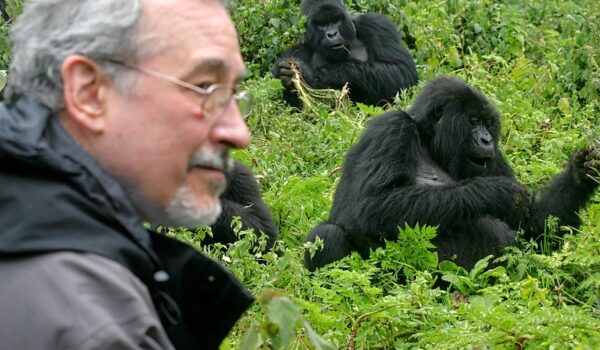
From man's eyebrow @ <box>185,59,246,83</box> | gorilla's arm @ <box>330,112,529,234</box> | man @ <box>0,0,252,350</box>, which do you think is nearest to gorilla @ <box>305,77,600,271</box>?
gorilla's arm @ <box>330,112,529,234</box>

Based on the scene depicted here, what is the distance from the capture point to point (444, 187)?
609 centimetres

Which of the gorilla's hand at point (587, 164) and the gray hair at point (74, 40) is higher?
the gray hair at point (74, 40)

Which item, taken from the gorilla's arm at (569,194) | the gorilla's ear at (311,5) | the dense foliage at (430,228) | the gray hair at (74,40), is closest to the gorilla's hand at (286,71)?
the dense foliage at (430,228)

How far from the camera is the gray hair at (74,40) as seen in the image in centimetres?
186

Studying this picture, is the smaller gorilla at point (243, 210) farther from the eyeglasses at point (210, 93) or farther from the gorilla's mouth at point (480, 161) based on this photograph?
the eyeglasses at point (210, 93)

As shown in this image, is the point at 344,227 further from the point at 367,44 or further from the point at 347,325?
the point at 367,44

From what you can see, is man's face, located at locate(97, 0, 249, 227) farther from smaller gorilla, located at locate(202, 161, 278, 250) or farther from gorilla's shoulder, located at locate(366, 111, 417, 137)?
smaller gorilla, located at locate(202, 161, 278, 250)

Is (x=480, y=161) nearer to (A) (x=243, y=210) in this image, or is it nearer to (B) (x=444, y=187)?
(B) (x=444, y=187)

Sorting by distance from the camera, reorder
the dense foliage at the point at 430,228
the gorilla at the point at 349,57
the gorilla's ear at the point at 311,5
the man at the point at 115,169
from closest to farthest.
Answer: the man at the point at 115,169 → the dense foliage at the point at 430,228 → the gorilla at the point at 349,57 → the gorilla's ear at the point at 311,5

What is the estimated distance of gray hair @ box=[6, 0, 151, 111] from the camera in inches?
73.0

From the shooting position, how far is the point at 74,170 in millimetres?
1752

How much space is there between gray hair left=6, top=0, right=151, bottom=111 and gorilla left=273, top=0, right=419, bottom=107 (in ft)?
24.4

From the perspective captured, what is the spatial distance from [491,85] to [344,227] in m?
2.57

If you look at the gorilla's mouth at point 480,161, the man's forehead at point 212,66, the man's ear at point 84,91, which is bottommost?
the gorilla's mouth at point 480,161
